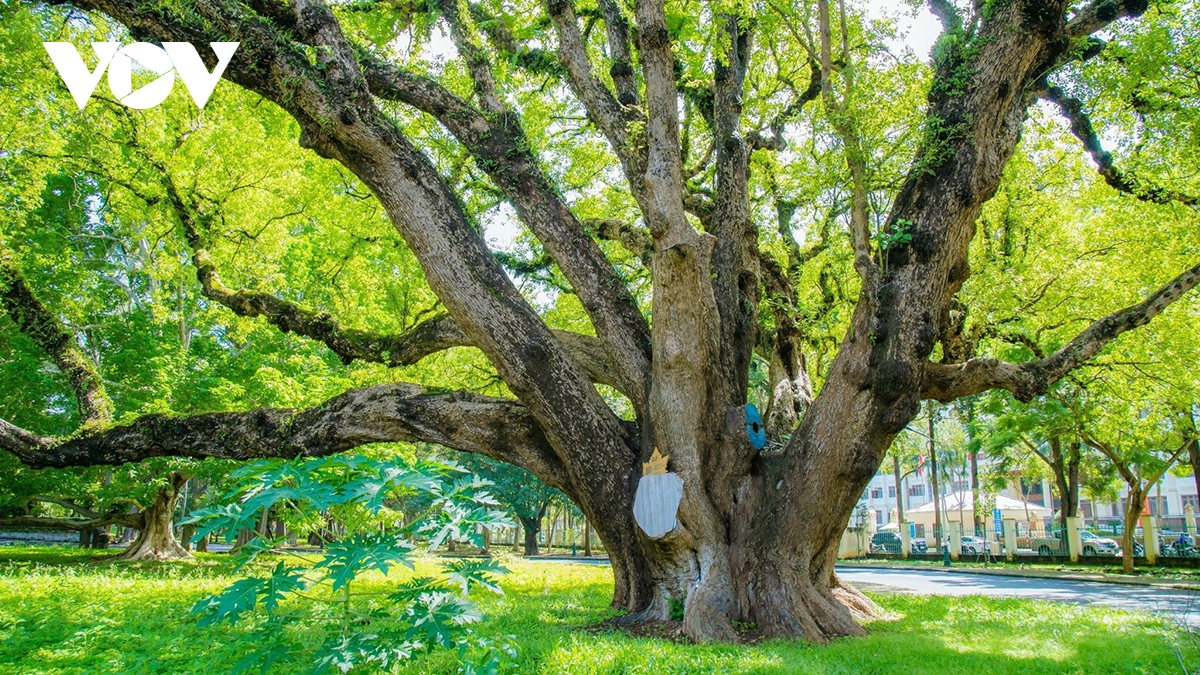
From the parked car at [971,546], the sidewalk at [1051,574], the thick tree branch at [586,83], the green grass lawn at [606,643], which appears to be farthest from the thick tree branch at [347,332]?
the parked car at [971,546]

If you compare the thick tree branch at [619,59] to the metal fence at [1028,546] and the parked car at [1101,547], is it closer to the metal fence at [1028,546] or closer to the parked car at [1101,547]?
the metal fence at [1028,546]

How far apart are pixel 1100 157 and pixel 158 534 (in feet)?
66.2

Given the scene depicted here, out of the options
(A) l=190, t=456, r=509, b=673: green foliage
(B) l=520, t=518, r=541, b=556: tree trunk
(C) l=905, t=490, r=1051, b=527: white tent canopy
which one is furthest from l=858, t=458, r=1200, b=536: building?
(A) l=190, t=456, r=509, b=673: green foliage

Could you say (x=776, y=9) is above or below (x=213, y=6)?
above

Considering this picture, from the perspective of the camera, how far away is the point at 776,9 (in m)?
8.29

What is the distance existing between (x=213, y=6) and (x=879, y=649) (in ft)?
25.6

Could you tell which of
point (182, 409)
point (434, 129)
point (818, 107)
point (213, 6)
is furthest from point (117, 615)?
point (818, 107)

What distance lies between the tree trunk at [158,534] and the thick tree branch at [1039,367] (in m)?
16.5

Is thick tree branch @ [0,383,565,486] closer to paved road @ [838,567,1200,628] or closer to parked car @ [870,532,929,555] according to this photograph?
paved road @ [838,567,1200,628]

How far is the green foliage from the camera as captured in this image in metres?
3.09

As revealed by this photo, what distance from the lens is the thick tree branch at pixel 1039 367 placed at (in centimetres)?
720

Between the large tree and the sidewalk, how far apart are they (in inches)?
442

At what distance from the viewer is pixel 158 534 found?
683 inches

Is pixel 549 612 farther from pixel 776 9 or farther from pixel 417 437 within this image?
pixel 776 9
